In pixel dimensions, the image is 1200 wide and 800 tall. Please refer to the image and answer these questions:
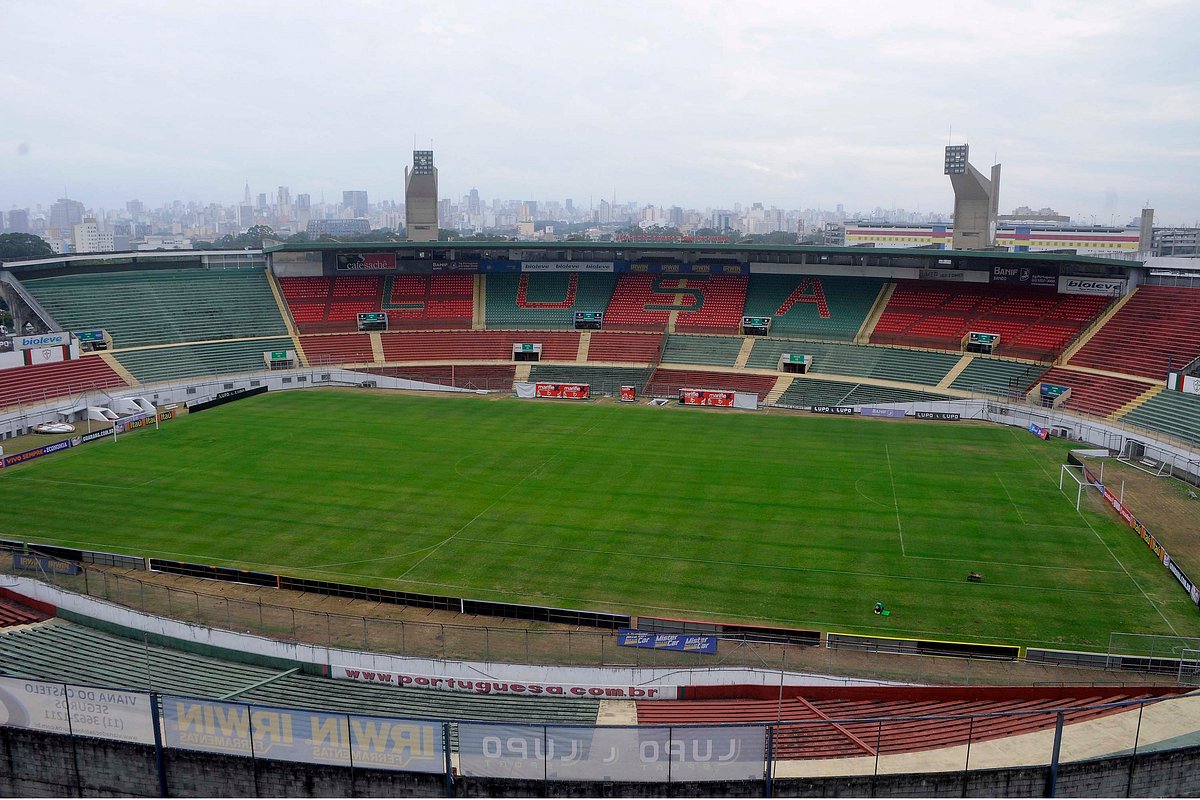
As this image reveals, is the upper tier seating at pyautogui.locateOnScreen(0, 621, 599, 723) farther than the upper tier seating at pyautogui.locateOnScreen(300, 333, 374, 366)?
No

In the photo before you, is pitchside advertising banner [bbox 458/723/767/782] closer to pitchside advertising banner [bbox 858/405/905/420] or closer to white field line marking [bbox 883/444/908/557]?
white field line marking [bbox 883/444/908/557]

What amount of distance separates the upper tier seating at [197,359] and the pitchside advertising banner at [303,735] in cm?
4987

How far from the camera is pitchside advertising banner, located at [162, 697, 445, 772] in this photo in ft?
54.3

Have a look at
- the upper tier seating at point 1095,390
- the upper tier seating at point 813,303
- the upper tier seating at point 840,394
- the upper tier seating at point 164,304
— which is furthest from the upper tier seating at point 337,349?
the upper tier seating at point 1095,390

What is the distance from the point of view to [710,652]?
82.7 feet

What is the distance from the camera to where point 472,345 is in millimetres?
73125

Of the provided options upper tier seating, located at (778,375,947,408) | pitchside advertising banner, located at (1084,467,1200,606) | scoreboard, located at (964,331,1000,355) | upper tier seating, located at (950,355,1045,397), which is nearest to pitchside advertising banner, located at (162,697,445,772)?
pitchside advertising banner, located at (1084,467,1200,606)

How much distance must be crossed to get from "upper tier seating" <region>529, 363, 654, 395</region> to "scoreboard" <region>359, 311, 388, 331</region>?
1515cm

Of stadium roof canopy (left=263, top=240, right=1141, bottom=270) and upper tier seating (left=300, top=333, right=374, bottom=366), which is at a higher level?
stadium roof canopy (left=263, top=240, right=1141, bottom=270)

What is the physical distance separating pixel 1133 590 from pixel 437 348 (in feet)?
179

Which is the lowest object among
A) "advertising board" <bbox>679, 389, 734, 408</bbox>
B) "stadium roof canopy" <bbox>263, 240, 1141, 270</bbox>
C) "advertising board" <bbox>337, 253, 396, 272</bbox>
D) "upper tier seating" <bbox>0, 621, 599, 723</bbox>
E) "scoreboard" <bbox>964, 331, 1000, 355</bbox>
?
"upper tier seating" <bbox>0, 621, 599, 723</bbox>

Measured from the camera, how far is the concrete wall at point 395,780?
53.2 feet

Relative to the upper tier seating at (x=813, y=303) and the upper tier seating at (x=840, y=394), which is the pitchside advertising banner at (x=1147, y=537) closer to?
the upper tier seating at (x=840, y=394)

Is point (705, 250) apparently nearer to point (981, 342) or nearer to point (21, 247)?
point (981, 342)
